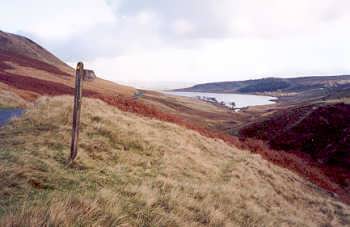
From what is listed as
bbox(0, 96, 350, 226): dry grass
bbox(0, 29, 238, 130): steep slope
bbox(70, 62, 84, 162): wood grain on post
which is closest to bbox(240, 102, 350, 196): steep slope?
bbox(0, 96, 350, 226): dry grass

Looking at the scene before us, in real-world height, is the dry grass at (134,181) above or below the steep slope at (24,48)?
below

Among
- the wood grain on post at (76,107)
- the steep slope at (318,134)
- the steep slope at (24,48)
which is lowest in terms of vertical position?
the steep slope at (318,134)

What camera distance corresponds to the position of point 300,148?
3359 centimetres

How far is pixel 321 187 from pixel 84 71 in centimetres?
1651

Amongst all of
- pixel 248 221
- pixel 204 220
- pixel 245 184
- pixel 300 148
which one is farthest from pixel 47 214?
pixel 300 148

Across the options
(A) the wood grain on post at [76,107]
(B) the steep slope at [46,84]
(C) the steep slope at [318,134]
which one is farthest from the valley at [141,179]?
(B) the steep slope at [46,84]

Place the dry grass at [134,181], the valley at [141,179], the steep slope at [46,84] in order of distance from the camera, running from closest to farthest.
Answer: the dry grass at [134,181]
the valley at [141,179]
the steep slope at [46,84]

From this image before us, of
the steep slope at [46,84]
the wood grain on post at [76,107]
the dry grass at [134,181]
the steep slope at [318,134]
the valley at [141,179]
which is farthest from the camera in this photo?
the steep slope at [46,84]

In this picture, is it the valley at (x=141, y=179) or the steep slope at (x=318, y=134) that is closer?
the valley at (x=141, y=179)

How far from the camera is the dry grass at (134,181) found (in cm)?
600

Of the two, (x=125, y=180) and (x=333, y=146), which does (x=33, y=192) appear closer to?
(x=125, y=180)

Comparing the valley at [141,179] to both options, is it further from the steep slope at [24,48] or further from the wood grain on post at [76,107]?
the steep slope at [24,48]

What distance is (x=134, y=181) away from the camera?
31.5ft

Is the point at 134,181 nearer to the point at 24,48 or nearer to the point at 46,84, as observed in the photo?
the point at 46,84
